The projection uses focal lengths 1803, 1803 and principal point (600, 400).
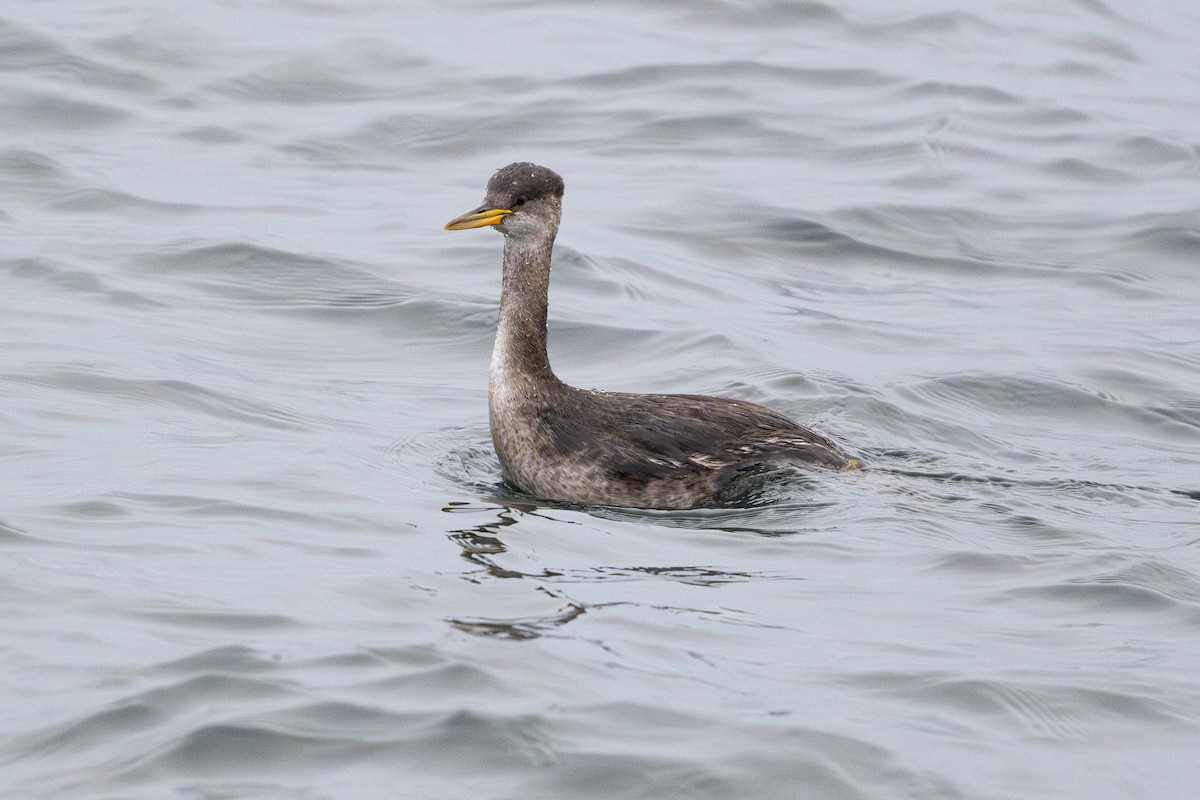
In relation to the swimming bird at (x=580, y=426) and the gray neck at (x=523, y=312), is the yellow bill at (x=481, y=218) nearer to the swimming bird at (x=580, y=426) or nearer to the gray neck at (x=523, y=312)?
the swimming bird at (x=580, y=426)

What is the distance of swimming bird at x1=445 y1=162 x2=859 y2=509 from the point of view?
898cm

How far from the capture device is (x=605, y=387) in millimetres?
11406

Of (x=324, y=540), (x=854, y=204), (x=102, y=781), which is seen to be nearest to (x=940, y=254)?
(x=854, y=204)

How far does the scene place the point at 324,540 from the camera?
8.09 m

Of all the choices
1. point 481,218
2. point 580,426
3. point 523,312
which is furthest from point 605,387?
point 481,218

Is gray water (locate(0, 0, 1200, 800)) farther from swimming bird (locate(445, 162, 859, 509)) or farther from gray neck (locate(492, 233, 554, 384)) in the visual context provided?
gray neck (locate(492, 233, 554, 384))

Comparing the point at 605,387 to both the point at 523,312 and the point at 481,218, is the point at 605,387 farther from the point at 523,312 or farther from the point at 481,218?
the point at 481,218

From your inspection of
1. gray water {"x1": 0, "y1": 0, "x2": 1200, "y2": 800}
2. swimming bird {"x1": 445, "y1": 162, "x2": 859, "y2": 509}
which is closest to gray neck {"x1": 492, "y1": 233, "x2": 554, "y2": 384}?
swimming bird {"x1": 445, "y1": 162, "x2": 859, "y2": 509}

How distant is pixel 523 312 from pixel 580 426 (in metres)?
0.71

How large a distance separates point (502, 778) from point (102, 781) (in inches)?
47.9

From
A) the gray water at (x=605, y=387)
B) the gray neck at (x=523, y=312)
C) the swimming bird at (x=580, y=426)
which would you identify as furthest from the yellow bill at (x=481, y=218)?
the gray water at (x=605, y=387)

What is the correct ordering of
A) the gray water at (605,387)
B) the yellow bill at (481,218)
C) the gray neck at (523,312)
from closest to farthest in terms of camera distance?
the gray water at (605,387)
the yellow bill at (481,218)
the gray neck at (523,312)

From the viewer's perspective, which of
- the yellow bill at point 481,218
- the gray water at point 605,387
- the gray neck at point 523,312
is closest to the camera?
the gray water at point 605,387

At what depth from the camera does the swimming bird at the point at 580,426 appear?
29.5 feet
